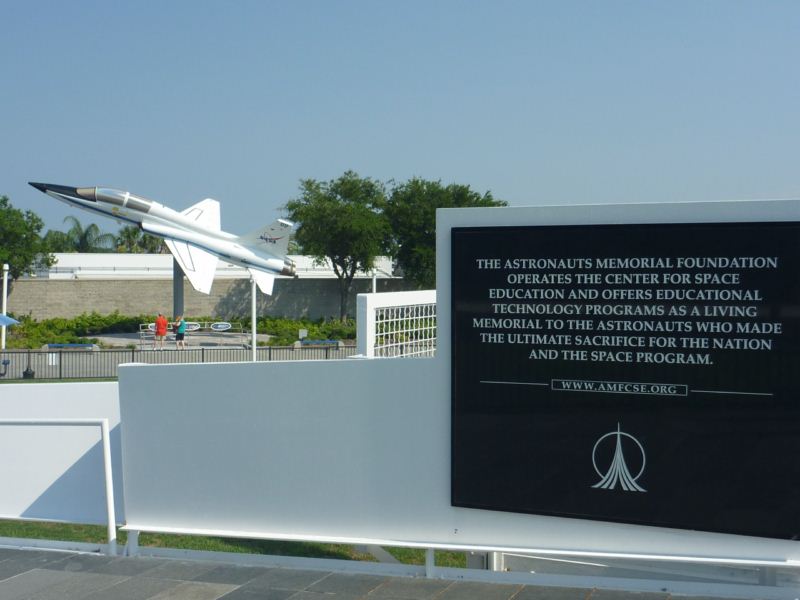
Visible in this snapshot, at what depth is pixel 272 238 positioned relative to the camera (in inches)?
2000

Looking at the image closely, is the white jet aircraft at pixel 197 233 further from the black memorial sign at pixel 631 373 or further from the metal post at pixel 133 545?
the black memorial sign at pixel 631 373

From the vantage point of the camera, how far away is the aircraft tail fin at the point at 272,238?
5062cm

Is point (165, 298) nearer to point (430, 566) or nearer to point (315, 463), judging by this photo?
point (315, 463)

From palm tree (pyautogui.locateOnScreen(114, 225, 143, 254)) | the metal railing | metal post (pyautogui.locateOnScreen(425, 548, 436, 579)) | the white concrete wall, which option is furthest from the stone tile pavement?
palm tree (pyautogui.locateOnScreen(114, 225, 143, 254))

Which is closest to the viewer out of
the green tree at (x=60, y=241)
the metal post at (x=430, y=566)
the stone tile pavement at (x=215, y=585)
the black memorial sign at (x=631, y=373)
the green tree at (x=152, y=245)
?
the black memorial sign at (x=631, y=373)

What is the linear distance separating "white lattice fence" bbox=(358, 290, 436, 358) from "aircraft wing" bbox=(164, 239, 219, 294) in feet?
126

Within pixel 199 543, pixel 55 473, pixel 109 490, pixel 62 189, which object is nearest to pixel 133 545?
pixel 109 490

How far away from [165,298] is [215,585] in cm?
6214

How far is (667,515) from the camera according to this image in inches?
237

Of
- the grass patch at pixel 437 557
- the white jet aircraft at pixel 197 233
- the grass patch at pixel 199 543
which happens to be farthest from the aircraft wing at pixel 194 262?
the grass patch at pixel 437 557

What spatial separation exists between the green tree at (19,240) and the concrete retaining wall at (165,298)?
1.89 m

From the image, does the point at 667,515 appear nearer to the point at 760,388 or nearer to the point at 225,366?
the point at 760,388

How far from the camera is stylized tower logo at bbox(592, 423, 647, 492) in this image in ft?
19.9

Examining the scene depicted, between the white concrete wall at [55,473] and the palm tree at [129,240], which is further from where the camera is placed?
the palm tree at [129,240]
